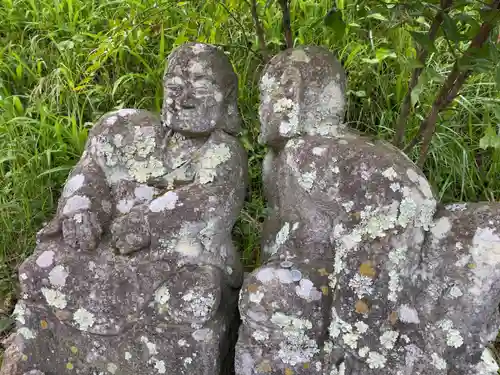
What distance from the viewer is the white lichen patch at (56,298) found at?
1540 millimetres

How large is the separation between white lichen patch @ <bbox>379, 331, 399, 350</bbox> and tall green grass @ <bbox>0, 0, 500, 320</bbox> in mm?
939

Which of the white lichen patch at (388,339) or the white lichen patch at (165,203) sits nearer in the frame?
the white lichen patch at (388,339)

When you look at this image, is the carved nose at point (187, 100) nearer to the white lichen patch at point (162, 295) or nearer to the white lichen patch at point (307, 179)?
the white lichen patch at point (307, 179)

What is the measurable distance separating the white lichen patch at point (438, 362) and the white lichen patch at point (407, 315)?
9cm

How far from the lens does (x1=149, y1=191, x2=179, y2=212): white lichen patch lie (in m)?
1.58

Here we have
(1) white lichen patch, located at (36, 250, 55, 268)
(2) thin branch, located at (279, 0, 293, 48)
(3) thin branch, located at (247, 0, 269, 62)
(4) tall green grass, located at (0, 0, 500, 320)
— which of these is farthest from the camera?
(4) tall green grass, located at (0, 0, 500, 320)

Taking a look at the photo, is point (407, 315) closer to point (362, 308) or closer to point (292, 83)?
point (362, 308)

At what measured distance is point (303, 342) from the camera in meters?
1.45

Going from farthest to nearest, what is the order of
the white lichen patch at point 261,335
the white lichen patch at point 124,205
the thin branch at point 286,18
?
the thin branch at point 286,18
the white lichen patch at point 124,205
the white lichen patch at point 261,335

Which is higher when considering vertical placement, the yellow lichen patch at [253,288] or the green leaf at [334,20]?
the green leaf at [334,20]

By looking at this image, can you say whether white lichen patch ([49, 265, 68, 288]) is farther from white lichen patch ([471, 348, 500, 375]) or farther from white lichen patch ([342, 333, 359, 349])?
white lichen patch ([471, 348, 500, 375])

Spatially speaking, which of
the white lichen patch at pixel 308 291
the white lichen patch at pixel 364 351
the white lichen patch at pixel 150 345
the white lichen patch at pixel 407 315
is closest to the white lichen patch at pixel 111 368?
the white lichen patch at pixel 150 345

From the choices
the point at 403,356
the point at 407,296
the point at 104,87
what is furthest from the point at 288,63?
the point at 104,87

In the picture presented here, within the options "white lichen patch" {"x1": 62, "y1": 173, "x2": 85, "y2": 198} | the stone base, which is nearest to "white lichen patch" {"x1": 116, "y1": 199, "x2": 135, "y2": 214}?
"white lichen patch" {"x1": 62, "y1": 173, "x2": 85, "y2": 198}
